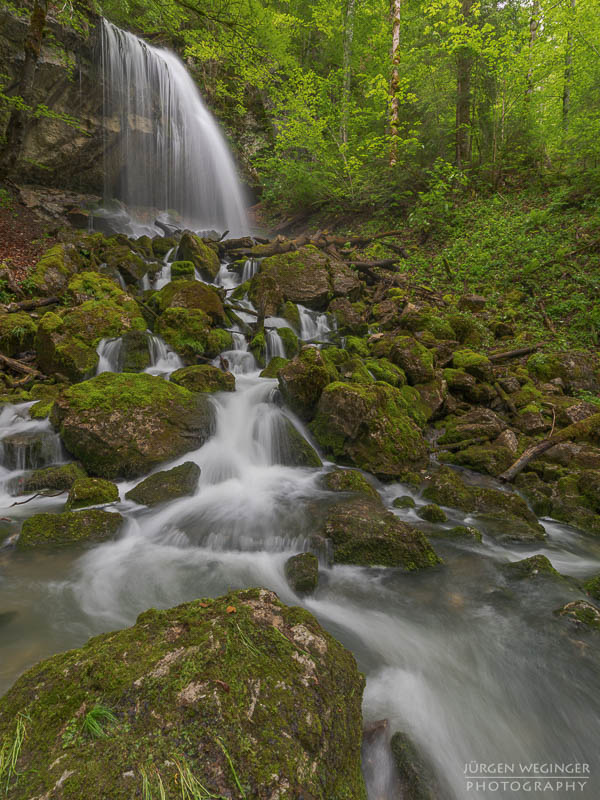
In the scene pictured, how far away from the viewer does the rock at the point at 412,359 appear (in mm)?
7902

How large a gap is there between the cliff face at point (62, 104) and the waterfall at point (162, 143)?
2.05 ft

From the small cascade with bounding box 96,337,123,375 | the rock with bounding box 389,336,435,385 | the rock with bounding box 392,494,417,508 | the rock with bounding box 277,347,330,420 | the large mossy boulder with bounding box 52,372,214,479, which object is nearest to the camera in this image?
the rock with bounding box 392,494,417,508

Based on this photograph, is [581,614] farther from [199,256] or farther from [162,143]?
[162,143]

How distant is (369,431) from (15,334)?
690cm

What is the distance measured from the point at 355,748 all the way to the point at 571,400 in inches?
303

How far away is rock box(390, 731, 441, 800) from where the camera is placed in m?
1.94

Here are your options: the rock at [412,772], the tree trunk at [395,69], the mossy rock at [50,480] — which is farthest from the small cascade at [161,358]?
the tree trunk at [395,69]

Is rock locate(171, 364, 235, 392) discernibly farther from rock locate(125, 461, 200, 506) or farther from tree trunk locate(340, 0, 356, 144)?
tree trunk locate(340, 0, 356, 144)

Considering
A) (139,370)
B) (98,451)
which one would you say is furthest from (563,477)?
(139,370)

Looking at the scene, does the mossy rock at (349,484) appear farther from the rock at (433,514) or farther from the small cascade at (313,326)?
the small cascade at (313,326)

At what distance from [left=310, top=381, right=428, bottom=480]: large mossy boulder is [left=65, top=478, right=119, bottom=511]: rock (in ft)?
11.1

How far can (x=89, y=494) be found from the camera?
4.80 meters

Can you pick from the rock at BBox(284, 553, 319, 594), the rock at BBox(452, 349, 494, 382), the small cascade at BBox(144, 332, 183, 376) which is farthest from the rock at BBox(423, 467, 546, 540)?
the small cascade at BBox(144, 332, 183, 376)

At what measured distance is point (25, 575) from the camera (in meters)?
3.57
